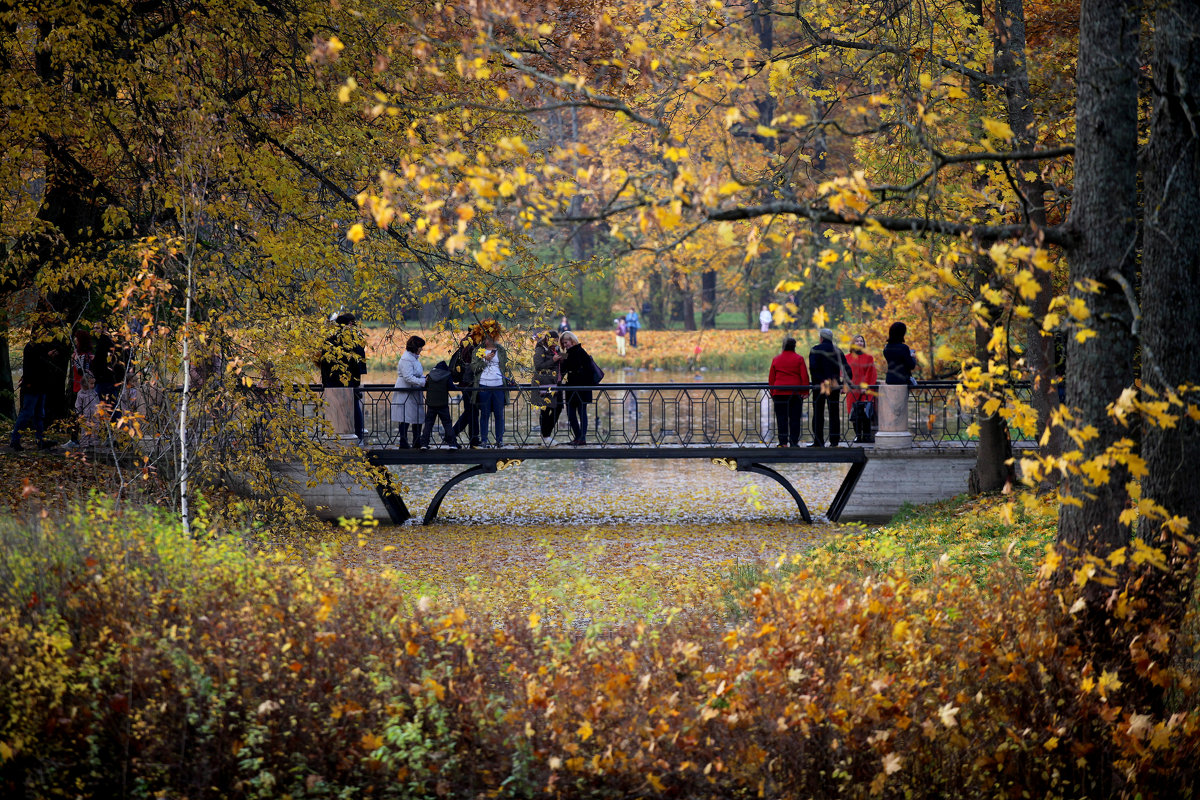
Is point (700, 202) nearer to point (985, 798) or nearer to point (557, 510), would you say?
point (985, 798)

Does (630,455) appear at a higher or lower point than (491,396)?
lower

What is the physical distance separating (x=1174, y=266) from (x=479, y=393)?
10.6 m

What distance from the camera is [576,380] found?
15.2 metres

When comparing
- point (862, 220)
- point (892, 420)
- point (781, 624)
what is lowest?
point (781, 624)

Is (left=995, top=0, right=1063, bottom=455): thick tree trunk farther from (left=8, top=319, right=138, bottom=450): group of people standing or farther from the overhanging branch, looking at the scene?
(left=8, top=319, right=138, bottom=450): group of people standing

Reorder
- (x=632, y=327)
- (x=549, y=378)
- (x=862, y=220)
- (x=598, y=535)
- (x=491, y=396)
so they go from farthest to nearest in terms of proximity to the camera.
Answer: (x=632, y=327)
(x=549, y=378)
(x=491, y=396)
(x=598, y=535)
(x=862, y=220)

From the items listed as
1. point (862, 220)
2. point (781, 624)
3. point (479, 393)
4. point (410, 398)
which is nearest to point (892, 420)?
point (479, 393)

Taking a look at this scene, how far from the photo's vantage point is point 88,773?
503 cm

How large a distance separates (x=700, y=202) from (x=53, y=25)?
9.04 metres

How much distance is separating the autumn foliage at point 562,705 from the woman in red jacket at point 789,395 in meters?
9.17

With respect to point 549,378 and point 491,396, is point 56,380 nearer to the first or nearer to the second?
point 491,396

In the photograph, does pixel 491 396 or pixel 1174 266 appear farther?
pixel 491 396

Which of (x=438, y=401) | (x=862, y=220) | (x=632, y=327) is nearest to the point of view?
(x=862, y=220)

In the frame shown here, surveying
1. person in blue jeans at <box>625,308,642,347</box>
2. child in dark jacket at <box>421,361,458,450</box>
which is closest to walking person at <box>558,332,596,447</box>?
child in dark jacket at <box>421,361,458,450</box>
